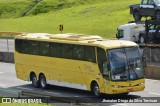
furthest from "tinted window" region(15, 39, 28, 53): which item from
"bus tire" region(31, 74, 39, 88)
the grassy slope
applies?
the grassy slope

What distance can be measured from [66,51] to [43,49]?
209 centimetres

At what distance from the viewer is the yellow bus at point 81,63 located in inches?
894

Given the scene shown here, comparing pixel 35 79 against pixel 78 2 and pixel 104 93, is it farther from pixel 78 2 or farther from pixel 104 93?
pixel 78 2

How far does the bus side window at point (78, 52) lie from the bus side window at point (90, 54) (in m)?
0.32

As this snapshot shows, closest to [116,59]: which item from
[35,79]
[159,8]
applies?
[35,79]

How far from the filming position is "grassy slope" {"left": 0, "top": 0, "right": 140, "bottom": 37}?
67.9 metres

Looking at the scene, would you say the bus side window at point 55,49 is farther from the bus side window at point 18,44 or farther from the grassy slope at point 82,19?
the grassy slope at point 82,19

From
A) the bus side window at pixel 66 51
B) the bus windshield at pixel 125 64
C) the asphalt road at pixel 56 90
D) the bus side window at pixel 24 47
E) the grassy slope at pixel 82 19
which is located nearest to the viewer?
the asphalt road at pixel 56 90

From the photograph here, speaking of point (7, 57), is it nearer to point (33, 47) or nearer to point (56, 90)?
point (33, 47)

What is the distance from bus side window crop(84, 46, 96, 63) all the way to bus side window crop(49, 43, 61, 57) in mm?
2309

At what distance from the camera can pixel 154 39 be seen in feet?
132

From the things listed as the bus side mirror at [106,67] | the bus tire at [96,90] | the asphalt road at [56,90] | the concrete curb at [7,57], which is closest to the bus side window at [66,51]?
the asphalt road at [56,90]

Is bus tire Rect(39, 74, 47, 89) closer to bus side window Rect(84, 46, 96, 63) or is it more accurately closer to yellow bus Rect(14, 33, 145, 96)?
yellow bus Rect(14, 33, 145, 96)

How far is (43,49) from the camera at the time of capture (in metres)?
27.3
